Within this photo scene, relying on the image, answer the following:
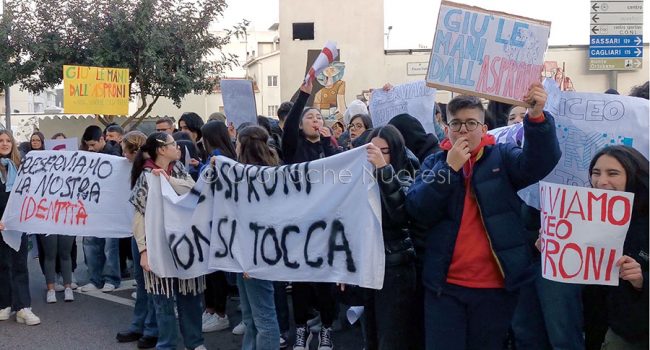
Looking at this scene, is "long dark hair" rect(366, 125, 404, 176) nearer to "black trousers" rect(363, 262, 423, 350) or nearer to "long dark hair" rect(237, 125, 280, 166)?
"black trousers" rect(363, 262, 423, 350)

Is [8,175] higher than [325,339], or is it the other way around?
[8,175]

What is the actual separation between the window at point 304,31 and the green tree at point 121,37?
15013 mm

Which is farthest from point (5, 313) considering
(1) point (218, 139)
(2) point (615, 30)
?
(2) point (615, 30)

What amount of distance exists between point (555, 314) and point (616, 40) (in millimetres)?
4489

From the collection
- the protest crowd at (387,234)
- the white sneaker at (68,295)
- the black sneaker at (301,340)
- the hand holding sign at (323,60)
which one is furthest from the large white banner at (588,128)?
the white sneaker at (68,295)

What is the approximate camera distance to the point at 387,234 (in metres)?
3.77

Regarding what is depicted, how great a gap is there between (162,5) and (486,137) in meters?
14.4

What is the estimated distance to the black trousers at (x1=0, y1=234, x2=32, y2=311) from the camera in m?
6.08

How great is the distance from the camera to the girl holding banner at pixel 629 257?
2920 millimetres

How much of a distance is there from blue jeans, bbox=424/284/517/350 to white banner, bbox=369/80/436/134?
3015 millimetres

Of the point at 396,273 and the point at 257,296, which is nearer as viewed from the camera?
the point at 396,273

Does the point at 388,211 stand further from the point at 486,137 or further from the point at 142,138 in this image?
the point at 142,138

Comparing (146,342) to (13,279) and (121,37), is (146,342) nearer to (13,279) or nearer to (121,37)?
(13,279)

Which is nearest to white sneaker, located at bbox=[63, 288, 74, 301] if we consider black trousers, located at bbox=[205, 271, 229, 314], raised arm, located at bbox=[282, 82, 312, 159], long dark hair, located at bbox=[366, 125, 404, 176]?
black trousers, located at bbox=[205, 271, 229, 314]
